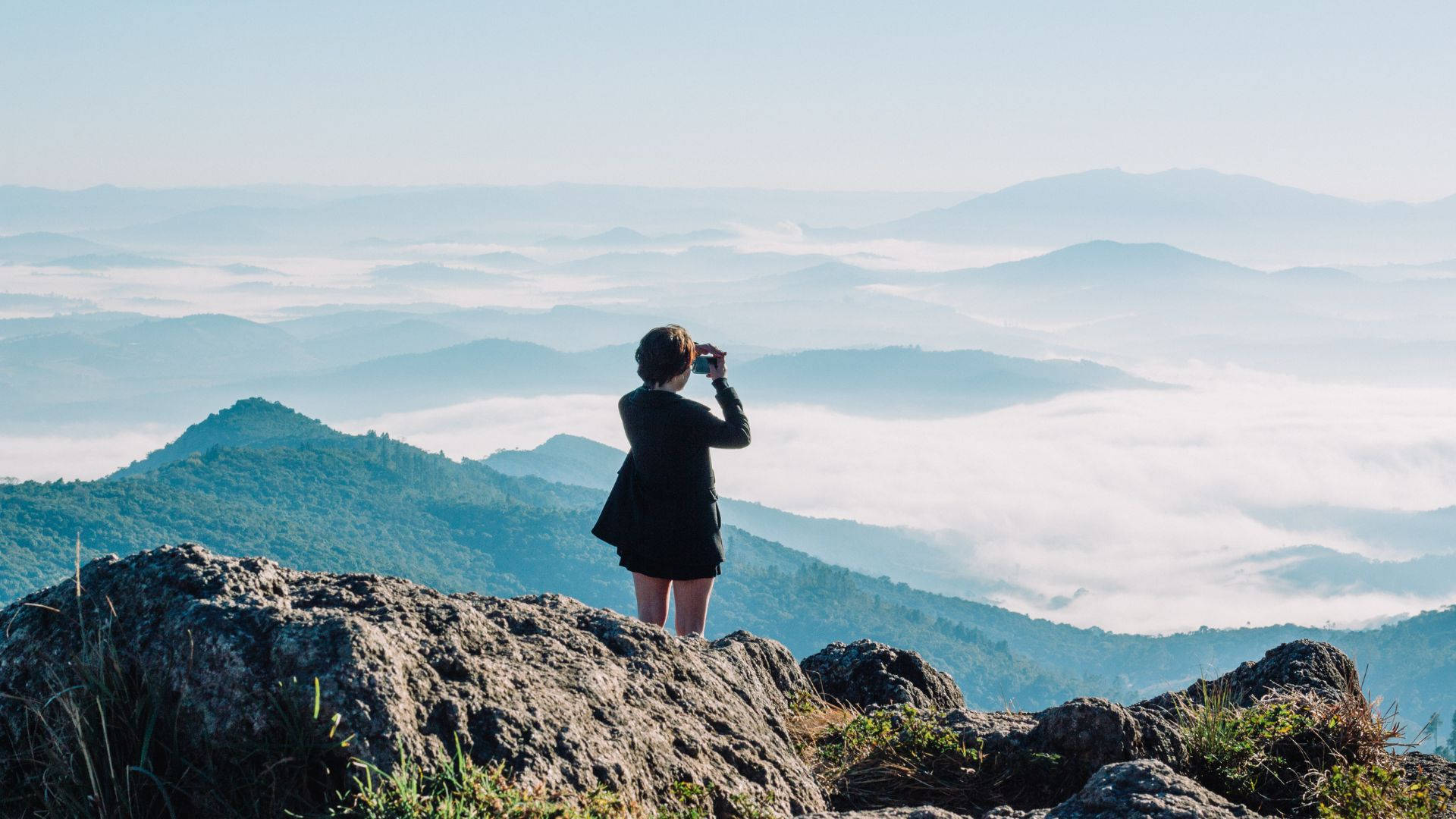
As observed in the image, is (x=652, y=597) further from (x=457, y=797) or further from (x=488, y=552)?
(x=488, y=552)

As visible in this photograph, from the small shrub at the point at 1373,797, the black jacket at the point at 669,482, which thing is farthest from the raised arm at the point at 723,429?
the small shrub at the point at 1373,797

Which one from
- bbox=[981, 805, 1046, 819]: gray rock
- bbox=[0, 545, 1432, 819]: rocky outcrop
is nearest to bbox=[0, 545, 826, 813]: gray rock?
bbox=[0, 545, 1432, 819]: rocky outcrop

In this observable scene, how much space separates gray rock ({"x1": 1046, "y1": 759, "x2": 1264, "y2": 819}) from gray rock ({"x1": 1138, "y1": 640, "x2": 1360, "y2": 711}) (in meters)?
2.04

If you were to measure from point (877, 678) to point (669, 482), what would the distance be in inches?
72.1

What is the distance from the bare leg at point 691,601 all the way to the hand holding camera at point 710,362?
1175mm

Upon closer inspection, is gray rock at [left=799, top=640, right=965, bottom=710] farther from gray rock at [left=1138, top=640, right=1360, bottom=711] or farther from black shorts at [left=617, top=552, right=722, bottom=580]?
gray rock at [left=1138, top=640, right=1360, bottom=711]

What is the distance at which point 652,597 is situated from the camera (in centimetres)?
665

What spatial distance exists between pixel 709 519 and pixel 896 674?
1.61 m

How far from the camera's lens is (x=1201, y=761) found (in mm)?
4977

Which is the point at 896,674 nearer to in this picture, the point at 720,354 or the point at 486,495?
the point at 720,354

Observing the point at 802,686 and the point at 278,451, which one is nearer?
the point at 802,686

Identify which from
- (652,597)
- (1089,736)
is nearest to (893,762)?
(1089,736)

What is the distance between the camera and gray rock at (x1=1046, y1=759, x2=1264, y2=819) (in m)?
3.88

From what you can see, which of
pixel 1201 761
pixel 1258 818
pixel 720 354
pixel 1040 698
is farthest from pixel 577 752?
pixel 1040 698
